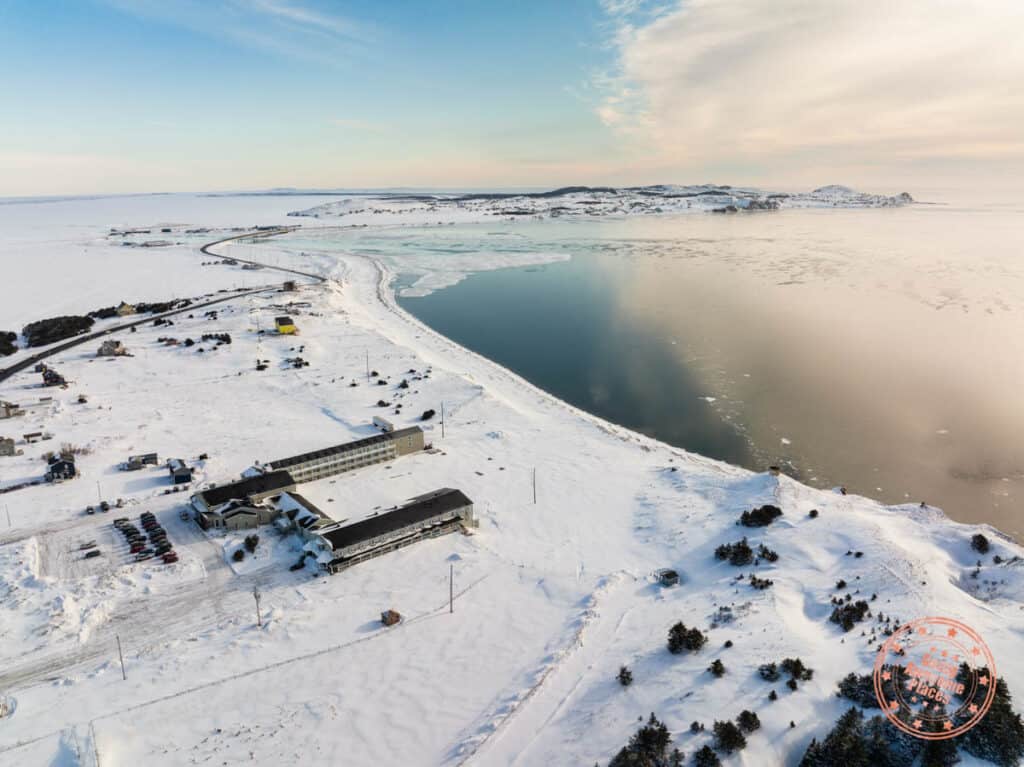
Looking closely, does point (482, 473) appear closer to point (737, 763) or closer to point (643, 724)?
point (643, 724)

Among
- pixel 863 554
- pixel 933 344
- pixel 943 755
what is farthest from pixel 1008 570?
pixel 933 344

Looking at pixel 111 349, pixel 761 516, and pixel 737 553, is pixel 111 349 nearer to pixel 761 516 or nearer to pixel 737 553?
pixel 737 553

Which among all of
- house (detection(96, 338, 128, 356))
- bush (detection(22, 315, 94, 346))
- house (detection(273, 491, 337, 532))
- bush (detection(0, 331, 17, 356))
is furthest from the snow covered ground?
bush (detection(22, 315, 94, 346))

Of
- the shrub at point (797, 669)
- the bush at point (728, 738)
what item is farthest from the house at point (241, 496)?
the shrub at point (797, 669)

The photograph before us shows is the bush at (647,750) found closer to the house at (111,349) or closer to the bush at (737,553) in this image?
the bush at (737,553)

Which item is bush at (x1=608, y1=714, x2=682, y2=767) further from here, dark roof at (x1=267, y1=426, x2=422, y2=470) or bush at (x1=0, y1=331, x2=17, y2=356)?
bush at (x1=0, y1=331, x2=17, y2=356)

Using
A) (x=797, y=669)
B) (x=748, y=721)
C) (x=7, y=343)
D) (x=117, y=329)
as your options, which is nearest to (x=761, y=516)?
(x=797, y=669)
